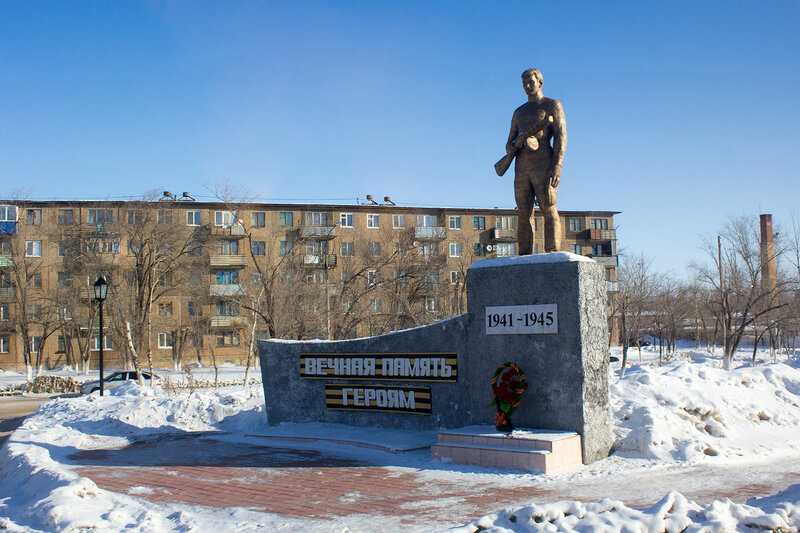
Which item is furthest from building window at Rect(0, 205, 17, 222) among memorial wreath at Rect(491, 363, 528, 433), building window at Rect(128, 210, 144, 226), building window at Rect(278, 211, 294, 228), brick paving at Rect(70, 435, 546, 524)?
memorial wreath at Rect(491, 363, 528, 433)

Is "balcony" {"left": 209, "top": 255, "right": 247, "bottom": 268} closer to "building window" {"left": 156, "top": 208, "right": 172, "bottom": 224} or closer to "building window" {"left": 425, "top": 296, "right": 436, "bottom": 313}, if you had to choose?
"building window" {"left": 156, "top": 208, "right": 172, "bottom": 224}

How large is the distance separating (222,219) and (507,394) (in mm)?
51679

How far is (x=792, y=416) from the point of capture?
13219 millimetres

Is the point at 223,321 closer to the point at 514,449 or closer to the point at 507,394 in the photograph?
the point at 507,394

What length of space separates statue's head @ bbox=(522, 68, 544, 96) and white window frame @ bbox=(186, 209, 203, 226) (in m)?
48.4

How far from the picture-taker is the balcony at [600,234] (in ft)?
217

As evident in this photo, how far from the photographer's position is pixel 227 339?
58.8 metres

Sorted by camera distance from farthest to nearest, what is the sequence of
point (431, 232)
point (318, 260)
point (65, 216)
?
point (431, 232), point (318, 260), point (65, 216)

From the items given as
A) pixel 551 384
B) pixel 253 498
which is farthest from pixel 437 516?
pixel 551 384

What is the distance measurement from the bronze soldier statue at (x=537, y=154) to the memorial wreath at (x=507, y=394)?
6.89ft

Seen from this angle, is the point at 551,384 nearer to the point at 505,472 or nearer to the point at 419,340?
the point at 505,472

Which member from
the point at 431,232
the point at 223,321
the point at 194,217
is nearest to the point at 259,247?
the point at 194,217

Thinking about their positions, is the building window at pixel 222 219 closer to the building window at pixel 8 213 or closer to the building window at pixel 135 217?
the building window at pixel 8 213

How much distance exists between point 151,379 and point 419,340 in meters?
22.6
